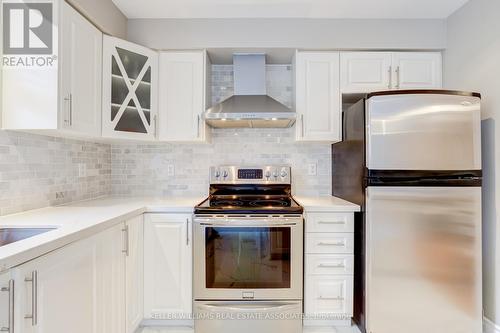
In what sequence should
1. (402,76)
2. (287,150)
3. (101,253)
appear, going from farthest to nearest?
(287,150), (402,76), (101,253)

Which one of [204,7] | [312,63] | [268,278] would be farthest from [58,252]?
[312,63]

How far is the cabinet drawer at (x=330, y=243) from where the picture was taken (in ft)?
6.77

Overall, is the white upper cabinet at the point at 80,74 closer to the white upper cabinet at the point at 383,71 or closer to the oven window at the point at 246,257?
the oven window at the point at 246,257

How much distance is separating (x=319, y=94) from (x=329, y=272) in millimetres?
1436

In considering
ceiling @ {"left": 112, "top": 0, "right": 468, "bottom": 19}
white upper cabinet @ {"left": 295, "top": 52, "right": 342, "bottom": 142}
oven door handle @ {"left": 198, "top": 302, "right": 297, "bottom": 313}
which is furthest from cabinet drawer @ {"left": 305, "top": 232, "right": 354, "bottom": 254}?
ceiling @ {"left": 112, "top": 0, "right": 468, "bottom": 19}

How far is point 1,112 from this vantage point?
154 cm

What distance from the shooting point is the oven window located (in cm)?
199

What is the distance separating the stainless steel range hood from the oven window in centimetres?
89

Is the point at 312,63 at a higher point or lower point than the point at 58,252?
higher

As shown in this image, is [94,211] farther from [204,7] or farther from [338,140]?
[338,140]

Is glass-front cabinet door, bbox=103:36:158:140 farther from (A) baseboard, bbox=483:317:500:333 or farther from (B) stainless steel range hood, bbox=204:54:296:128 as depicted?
(A) baseboard, bbox=483:317:500:333

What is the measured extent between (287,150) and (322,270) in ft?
3.79

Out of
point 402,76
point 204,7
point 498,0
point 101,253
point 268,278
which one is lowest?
point 268,278

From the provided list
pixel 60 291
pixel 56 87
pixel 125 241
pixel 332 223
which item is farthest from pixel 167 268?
pixel 56 87
